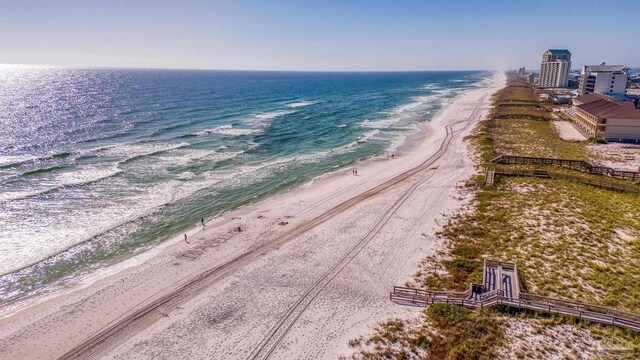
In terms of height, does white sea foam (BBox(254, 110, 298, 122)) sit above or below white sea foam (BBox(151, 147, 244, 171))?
above

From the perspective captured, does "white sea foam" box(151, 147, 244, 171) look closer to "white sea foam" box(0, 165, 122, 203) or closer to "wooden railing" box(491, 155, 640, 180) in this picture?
"white sea foam" box(0, 165, 122, 203)

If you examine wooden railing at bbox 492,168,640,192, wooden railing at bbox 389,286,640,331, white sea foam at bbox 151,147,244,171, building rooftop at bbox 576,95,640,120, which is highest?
building rooftop at bbox 576,95,640,120

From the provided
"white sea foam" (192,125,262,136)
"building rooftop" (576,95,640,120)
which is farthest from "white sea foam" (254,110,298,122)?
"building rooftop" (576,95,640,120)

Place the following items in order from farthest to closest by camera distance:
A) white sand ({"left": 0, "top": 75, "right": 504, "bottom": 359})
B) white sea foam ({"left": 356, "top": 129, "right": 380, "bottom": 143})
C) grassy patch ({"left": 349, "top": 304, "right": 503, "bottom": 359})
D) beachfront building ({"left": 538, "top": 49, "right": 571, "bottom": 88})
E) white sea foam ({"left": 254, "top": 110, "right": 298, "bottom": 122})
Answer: beachfront building ({"left": 538, "top": 49, "right": 571, "bottom": 88}), white sea foam ({"left": 254, "top": 110, "right": 298, "bottom": 122}), white sea foam ({"left": 356, "top": 129, "right": 380, "bottom": 143}), white sand ({"left": 0, "top": 75, "right": 504, "bottom": 359}), grassy patch ({"left": 349, "top": 304, "right": 503, "bottom": 359})

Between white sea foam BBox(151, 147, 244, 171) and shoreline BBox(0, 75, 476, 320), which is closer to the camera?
shoreline BBox(0, 75, 476, 320)

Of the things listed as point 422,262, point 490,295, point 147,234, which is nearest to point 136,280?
point 147,234

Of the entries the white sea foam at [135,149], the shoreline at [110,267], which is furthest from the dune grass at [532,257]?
the white sea foam at [135,149]
